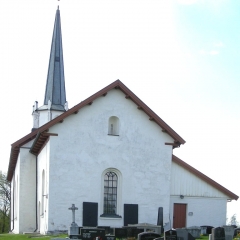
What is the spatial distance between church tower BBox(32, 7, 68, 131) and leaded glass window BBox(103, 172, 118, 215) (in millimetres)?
13770

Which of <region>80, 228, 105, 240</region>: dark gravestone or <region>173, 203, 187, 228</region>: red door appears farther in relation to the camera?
<region>173, 203, 187, 228</region>: red door

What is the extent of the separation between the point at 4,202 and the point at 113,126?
43319 millimetres

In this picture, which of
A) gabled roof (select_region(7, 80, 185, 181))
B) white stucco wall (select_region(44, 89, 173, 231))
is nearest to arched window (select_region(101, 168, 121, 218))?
white stucco wall (select_region(44, 89, 173, 231))

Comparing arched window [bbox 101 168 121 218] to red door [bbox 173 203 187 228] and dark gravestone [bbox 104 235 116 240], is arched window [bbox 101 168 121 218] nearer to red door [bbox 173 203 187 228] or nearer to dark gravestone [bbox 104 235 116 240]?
red door [bbox 173 203 187 228]

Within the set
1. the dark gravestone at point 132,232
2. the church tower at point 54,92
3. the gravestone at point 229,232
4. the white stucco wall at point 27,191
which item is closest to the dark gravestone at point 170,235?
the gravestone at point 229,232

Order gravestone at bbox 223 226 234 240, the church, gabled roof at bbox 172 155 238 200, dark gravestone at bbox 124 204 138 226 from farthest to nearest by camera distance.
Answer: gabled roof at bbox 172 155 238 200 → dark gravestone at bbox 124 204 138 226 → the church → gravestone at bbox 223 226 234 240

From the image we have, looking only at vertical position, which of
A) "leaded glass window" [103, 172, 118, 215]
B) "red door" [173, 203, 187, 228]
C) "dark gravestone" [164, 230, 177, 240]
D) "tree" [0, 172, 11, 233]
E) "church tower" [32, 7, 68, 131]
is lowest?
"tree" [0, 172, 11, 233]

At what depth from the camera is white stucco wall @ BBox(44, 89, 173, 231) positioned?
28.9 meters

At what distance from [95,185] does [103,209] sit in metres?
1.43

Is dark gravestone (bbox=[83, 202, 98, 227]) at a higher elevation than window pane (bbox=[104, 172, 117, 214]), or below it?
below

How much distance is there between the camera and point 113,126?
1198 inches

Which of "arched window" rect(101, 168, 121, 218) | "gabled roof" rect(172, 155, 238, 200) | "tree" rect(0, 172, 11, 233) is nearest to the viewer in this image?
"arched window" rect(101, 168, 121, 218)

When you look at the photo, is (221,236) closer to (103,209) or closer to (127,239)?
(127,239)

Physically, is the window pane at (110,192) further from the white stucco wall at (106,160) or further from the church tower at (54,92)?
the church tower at (54,92)
